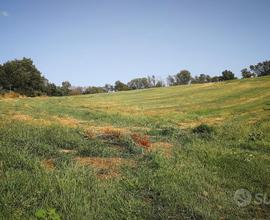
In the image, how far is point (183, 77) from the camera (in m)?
163

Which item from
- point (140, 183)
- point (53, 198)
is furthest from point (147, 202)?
point (53, 198)

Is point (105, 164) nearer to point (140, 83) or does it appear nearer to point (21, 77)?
point (21, 77)

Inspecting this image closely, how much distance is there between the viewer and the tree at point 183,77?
529 ft

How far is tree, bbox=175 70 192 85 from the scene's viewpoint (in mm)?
161250

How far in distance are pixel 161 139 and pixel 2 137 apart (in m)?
7.02

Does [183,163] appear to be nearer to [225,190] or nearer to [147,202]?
[225,190]

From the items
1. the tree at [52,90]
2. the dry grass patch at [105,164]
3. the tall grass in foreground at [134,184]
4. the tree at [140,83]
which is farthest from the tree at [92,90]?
the dry grass patch at [105,164]

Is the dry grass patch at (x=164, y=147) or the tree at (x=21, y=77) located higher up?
the tree at (x=21, y=77)

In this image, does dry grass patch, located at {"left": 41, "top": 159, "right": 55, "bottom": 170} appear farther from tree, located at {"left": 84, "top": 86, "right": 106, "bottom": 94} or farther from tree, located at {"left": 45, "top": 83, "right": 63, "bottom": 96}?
tree, located at {"left": 84, "top": 86, "right": 106, "bottom": 94}

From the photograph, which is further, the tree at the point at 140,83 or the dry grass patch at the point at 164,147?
the tree at the point at 140,83

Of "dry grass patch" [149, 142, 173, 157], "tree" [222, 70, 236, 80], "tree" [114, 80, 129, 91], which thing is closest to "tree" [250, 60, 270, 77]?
"tree" [222, 70, 236, 80]

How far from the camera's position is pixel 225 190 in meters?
9.16

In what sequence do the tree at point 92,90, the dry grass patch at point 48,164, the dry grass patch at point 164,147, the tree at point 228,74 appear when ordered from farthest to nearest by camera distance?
the tree at point 92,90 < the tree at point 228,74 < the dry grass patch at point 164,147 < the dry grass patch at point 48,164

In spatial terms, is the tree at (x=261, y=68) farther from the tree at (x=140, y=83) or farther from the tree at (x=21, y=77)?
the tree at (x=21, y=77)
